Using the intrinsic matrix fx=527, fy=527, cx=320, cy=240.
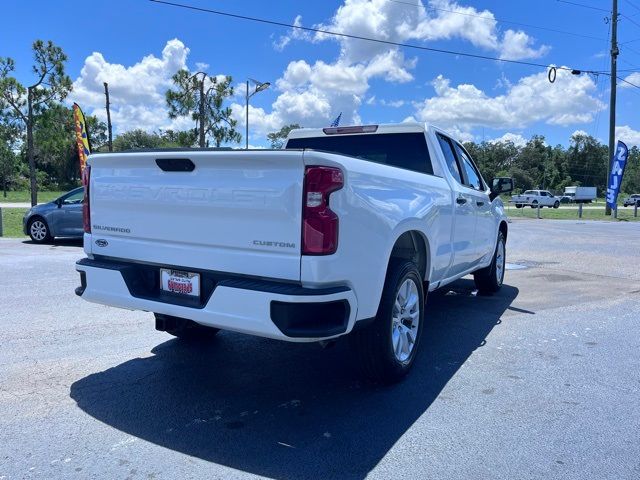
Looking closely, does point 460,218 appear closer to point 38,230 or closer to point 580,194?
point 38,230

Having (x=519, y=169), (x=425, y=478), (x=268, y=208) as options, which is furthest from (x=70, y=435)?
(x=519, y=169)

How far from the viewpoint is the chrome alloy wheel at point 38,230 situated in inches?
497

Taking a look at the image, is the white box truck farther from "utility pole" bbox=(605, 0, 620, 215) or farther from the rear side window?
the rear side window

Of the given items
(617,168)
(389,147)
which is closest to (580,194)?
(617,168)

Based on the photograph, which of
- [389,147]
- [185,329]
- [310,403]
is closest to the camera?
[310,403]

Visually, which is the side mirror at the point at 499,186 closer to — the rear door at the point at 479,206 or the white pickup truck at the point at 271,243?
the rear door at the point at 479,206

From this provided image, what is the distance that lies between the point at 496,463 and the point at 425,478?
44 centimetres

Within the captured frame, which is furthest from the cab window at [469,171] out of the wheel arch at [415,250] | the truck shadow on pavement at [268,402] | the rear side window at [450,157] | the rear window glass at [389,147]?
the truck shadow on pavement at [268,402]

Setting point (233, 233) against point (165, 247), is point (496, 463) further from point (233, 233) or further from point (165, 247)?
point (165, 247)

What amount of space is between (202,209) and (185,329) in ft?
5.82

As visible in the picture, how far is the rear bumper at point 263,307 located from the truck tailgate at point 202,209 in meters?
0.10

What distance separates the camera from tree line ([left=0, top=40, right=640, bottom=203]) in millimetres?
19922

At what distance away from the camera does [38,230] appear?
12.7 meters

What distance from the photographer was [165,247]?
A: 3.56 metres
